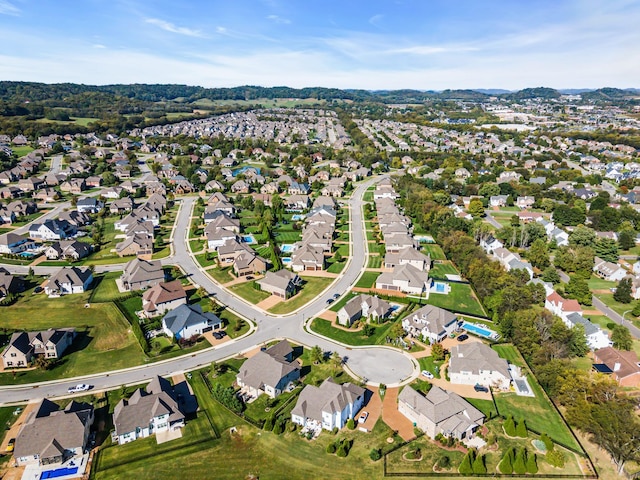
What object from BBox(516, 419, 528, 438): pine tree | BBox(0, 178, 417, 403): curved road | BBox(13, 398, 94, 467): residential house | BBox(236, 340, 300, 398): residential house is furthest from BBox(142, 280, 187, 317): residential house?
BBox(516, 419, 528, 438): pine tree

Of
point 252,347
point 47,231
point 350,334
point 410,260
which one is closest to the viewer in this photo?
point 252,347

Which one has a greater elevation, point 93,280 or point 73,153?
point 73,153

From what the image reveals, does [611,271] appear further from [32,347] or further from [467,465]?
[32,347]

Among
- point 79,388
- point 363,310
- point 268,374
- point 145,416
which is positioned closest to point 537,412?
point 363,310

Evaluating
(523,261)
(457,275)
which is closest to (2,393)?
(457,275)

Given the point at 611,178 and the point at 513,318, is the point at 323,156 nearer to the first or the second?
the point at 611,178

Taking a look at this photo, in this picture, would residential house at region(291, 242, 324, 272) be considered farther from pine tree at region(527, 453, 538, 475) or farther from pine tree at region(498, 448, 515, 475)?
pine tree at region(527, 453, 538, 475)

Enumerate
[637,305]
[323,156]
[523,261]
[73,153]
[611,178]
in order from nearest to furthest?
1. [637,305]
2. [523,261]
3. [611,178]
4. [73,153]
5. [323,156]
